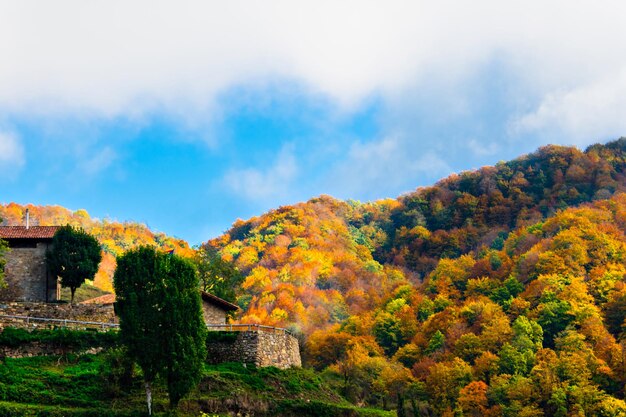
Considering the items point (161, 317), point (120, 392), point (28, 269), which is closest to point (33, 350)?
point (120, 392)

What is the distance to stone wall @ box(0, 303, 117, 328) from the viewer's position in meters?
42.3

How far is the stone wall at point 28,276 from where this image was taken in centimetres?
4953

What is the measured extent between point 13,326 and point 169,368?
10.5m

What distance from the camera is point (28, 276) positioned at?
5006 cm

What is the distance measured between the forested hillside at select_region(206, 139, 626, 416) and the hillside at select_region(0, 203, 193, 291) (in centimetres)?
1312

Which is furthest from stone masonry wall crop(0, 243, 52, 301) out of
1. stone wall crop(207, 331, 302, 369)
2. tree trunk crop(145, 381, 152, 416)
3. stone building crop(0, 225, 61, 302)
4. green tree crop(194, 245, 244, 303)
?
tree trunk crop(145, 381, 152, 416)

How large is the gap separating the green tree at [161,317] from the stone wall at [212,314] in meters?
13.1

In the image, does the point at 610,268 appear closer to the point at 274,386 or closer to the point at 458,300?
the point at 458,300

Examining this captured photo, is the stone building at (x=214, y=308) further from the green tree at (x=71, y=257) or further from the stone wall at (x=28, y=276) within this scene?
the stone wall at (x=28, y=276)

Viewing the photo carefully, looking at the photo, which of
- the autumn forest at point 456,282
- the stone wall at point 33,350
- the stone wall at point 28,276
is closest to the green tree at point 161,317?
the stone wall at point 33,350

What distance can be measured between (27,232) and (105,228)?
8885cm

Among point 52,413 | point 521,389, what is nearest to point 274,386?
point 52,413

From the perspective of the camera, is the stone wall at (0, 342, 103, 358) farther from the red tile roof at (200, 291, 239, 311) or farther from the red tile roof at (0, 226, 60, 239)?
the red tile roof at (0, 226, 60, 239)

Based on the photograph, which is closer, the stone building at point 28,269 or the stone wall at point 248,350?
the stone wall at point 248,350
